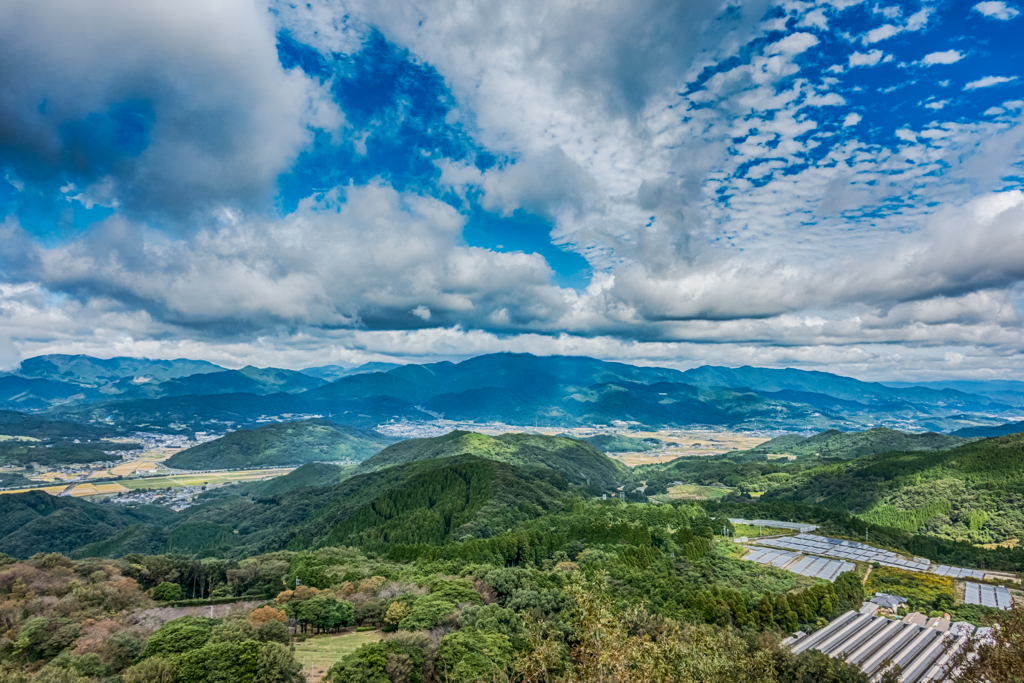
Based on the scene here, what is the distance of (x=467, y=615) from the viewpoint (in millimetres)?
49125

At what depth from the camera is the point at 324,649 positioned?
153 feet

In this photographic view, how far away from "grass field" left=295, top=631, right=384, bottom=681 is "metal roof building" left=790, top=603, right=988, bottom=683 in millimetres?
57574

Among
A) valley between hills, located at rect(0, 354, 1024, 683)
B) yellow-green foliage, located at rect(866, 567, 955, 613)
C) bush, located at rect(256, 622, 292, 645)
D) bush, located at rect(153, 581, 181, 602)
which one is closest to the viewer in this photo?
valley between hills, located at rect(0, 354, 1024, 683)

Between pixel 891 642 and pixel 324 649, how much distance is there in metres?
78.3

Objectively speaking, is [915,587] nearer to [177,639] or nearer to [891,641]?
[891,641]

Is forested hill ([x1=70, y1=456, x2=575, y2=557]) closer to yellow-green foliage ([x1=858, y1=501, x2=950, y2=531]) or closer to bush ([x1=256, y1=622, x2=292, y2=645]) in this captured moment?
bush ([x1=256, y1=622, x2=292, y2=645])

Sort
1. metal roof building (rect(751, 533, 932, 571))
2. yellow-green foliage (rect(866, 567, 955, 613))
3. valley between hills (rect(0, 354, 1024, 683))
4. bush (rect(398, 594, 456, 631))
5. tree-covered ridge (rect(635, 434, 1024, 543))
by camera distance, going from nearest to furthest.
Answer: valley between hills (rect(0, 354, 1024, 683)) < bush (rect(398, 594, 456, 631)) < yellow-green foliage (rect(866, 567, 955, 613)) < metal roof building (rect(751, 533, 932, 571)) < tree-covered ridge (rect(635, 434, 1024, 543))

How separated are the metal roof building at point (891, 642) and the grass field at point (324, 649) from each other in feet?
189

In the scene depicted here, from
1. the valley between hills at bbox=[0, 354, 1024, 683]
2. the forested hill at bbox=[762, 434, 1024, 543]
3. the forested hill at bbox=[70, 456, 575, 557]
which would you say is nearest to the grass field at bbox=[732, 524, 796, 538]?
the valley between hills at bbox=[0, 354, 1024, 683]

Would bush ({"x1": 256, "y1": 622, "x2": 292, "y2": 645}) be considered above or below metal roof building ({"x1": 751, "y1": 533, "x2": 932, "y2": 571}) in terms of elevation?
above

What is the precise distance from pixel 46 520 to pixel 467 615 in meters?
225

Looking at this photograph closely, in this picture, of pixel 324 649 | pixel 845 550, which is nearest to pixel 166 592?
pixel 324 649

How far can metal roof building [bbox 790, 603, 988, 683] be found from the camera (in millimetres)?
62062

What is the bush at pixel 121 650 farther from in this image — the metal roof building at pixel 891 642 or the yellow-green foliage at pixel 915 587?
the yellow-green foliage at pixel 915 587
